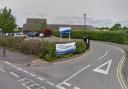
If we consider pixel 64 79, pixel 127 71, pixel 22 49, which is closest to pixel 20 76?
pixel 64 79

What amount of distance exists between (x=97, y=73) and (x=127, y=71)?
2.57 meters

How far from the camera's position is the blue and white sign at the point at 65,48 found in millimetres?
25922

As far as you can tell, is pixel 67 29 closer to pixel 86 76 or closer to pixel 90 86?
pixel 86 76

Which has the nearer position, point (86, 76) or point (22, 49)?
point (86, 76)

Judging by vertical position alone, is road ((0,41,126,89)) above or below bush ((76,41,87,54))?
below

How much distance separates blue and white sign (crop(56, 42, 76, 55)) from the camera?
85.0 feet

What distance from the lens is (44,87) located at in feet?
43.3

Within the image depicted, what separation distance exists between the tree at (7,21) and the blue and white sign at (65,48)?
30.0 metres

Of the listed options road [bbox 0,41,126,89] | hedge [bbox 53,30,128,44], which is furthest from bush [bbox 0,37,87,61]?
hedge [bbox 53,30,128,44]

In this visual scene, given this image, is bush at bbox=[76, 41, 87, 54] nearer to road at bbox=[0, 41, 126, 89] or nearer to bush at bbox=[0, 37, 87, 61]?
bush at bbox=[0, 37, 87, 61]

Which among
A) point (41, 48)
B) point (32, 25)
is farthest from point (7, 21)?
point (32, 25)

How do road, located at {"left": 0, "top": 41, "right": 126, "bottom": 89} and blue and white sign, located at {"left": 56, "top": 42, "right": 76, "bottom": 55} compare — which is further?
blue and white sign, located at {"left": 56, "top": 42, "right": 76, "bottom": 55}

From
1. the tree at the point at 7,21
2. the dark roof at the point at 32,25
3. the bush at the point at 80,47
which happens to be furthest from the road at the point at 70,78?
the dark roof at the point at 32,25

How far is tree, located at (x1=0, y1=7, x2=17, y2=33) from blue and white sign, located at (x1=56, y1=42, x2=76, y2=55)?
30022 mm
